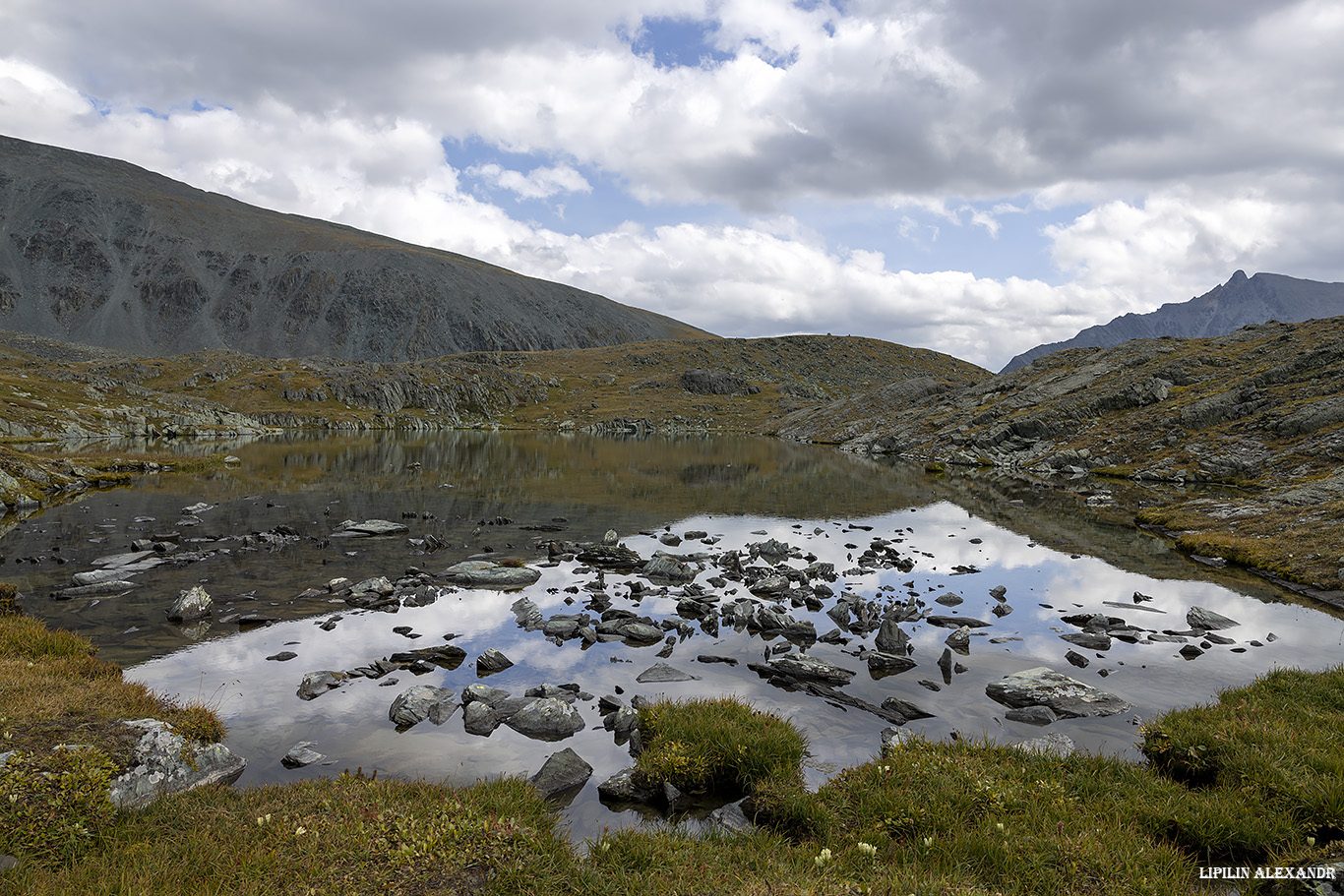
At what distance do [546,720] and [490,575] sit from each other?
14.2 m

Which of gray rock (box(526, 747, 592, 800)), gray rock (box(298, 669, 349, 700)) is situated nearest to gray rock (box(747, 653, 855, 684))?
gray rock (box(526, 747, 592, 800))

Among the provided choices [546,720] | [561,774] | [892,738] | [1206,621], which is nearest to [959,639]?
[892,738]

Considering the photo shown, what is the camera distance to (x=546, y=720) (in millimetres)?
14797

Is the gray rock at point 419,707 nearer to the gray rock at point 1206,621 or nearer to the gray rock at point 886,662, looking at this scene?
the gray rock at point 886,662

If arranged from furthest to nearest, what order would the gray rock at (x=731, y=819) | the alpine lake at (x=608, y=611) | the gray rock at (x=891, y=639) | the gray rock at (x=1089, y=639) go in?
the gray rock at (x=1089, y=639)
the gray rock at (x=891, y=639)
the alpine lake at (x=608, y=611)
the gray rock at (x=731, y=819)

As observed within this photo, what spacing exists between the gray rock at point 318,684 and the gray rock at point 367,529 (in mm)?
20152

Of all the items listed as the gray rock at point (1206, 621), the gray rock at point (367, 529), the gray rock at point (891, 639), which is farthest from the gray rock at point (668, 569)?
the gray rock at point (1206, 621)

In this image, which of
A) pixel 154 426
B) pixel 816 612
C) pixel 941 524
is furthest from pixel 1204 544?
pixel 154 426

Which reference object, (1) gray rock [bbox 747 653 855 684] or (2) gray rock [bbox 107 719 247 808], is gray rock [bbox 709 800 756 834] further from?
(2) gray rock [bbox 107 719 247 808]

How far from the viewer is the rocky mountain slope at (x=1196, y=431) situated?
37.1m

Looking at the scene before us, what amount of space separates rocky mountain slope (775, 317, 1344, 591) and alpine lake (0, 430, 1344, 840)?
528 cm

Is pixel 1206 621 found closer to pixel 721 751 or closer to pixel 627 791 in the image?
pixel 721 751

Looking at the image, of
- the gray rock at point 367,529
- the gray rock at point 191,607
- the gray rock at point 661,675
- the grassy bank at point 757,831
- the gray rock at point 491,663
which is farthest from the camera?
the gray rock at point 367,529

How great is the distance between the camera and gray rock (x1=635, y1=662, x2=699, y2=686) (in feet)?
58.2
